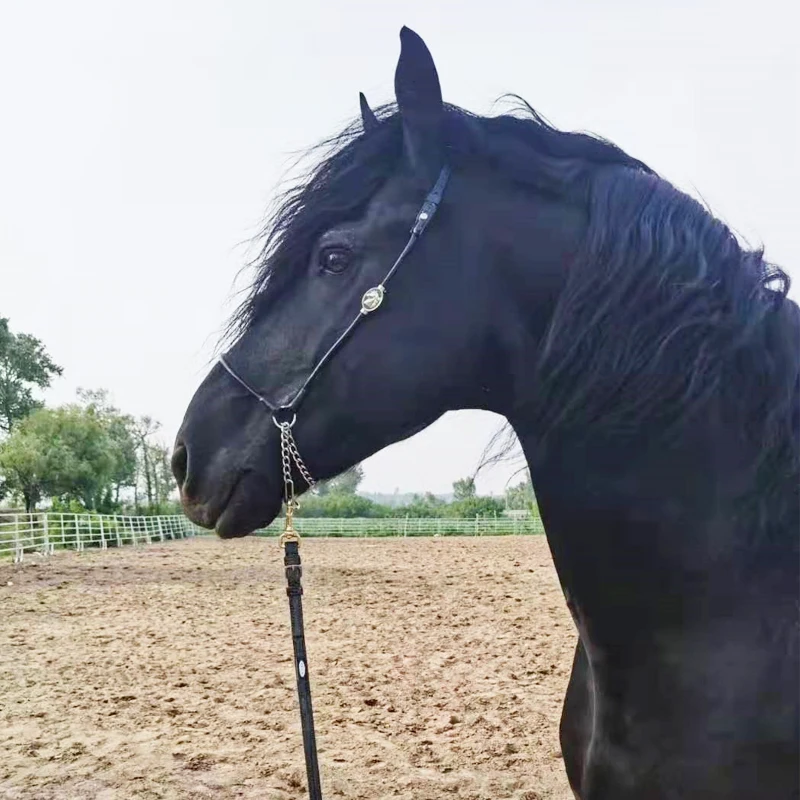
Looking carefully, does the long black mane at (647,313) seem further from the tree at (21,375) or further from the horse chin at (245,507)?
the tree at (21,375)

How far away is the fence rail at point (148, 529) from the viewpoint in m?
22.5

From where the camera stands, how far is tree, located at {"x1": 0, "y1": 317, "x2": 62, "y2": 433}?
37.7 metres

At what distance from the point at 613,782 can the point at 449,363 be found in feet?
2.96

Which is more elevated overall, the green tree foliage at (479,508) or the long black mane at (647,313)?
the long black mane at (647,313)

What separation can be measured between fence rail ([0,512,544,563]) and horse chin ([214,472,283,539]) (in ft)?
66.3

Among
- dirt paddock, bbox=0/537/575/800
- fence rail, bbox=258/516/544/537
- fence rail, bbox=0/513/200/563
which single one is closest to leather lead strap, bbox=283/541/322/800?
dirt paddock, bbox=0/537/575/800

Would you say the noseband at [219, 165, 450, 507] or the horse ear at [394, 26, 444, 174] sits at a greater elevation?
the horse ear at [394, 26, 444, 174]

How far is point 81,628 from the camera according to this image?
9.55 m

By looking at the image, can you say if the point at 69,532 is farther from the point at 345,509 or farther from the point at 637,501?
the point at 345,509

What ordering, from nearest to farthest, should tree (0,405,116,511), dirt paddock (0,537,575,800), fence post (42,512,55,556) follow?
dirt paddock (0,537,575,800) < fence post (42,512,55,556) < tree (0,405,116,511)

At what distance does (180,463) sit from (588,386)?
0.90 metres

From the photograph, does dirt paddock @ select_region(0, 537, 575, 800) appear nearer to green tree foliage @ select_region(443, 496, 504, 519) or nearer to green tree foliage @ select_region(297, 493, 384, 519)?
green tree foliage @ select_region(443, 496, 504, 519)

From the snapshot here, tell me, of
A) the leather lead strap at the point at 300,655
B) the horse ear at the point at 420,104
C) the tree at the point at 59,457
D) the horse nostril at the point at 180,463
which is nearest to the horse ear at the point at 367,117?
the horse ear at the point at 420,104

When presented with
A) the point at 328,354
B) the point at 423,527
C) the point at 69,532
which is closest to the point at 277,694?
the point at 328,354
